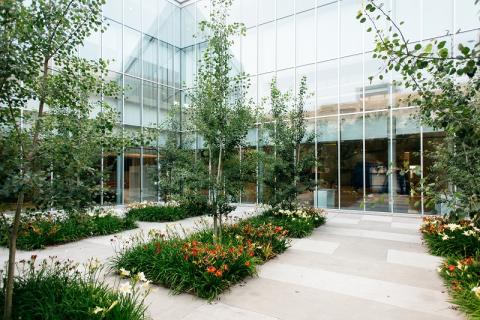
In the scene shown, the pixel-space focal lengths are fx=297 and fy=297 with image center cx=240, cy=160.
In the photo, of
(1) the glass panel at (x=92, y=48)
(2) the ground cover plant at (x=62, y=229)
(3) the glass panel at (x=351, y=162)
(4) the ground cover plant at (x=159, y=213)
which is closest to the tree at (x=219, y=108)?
(2) the ground cover plant at (x=62, y=229)

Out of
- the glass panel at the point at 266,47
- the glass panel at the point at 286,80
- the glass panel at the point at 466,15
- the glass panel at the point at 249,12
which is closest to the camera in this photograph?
the glass panel at the point at 466,15

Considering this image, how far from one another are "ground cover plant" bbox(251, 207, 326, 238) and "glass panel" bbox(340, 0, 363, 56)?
8.06 meters

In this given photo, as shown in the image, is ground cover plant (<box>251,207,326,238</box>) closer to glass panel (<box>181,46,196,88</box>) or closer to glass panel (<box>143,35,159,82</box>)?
glass panel (<box>143,35,159,82</box>)

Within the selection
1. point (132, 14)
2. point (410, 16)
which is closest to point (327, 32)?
point (410, 16)

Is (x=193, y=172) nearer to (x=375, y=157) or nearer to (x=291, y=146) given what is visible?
(x=291, y=146)

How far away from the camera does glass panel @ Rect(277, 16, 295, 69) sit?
614 inches

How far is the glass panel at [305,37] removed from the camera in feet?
49.4

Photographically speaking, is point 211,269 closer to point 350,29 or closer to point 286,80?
point 286,80

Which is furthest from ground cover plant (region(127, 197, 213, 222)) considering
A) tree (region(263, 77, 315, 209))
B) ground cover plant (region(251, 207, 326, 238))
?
tree (region(263, 77, 315, 209))

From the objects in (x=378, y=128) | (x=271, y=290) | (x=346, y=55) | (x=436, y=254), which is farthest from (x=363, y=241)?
(x=346, y=55)

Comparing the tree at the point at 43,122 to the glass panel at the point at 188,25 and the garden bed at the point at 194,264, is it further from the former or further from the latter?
the glass panel at the point at 188,25

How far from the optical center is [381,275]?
5.69 m

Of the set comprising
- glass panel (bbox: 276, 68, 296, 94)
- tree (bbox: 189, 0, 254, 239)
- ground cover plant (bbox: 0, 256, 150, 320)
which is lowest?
ground cover plant (bbox: 0, 256, 150, 320)

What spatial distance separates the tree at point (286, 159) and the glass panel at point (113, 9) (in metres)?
10.3
